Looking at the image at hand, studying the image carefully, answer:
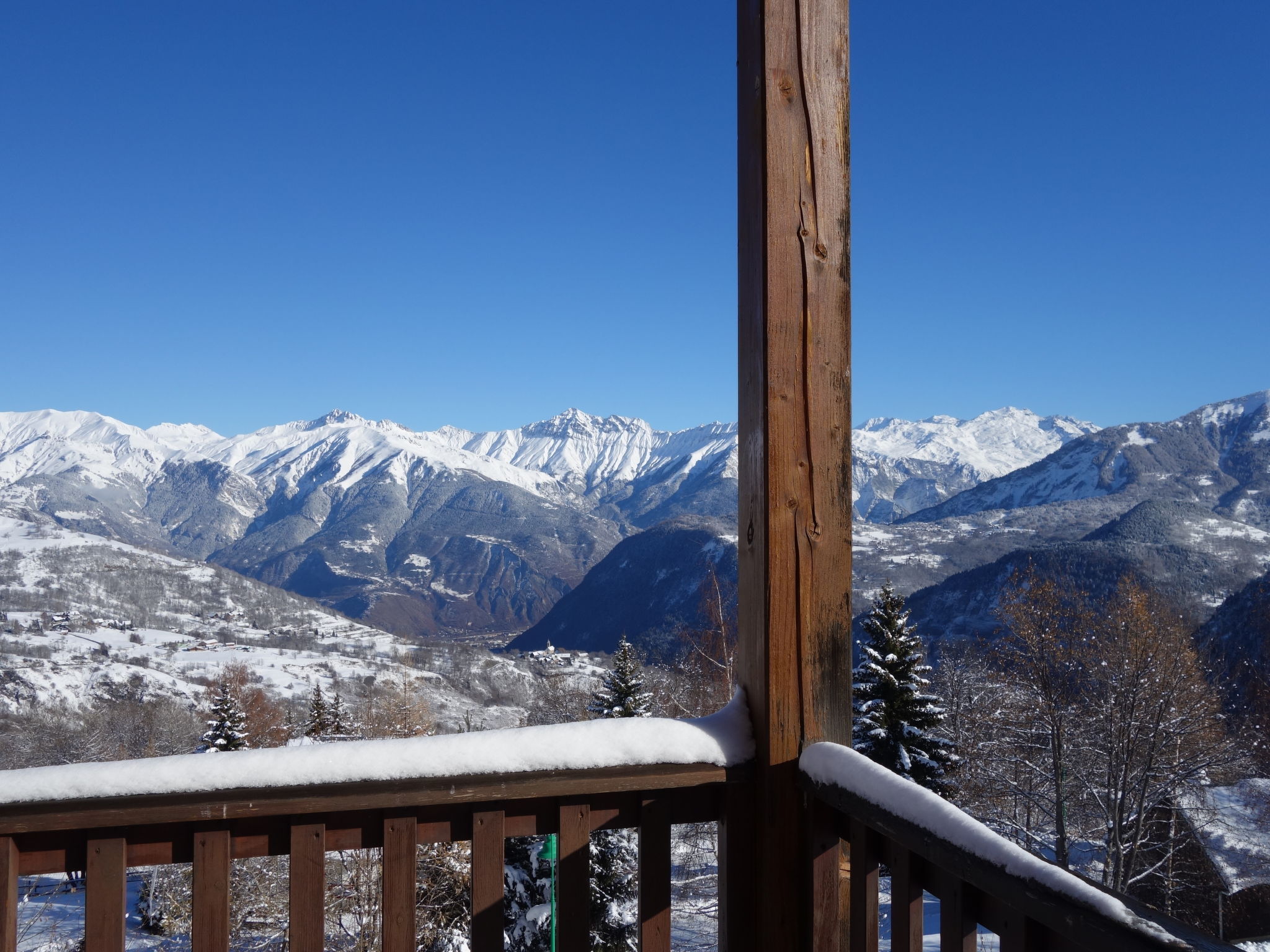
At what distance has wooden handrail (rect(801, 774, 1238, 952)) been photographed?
2.18ft

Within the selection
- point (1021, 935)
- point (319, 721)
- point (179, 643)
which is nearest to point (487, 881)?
point (1021, 935)

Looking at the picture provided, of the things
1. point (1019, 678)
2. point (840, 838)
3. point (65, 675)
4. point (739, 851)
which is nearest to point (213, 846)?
point (739, 851)

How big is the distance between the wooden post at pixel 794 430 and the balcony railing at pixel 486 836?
0.05 metres

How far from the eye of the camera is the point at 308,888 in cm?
118

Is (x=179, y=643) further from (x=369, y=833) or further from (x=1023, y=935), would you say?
(x=1023, y=935)

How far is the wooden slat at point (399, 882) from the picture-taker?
1.18 meters

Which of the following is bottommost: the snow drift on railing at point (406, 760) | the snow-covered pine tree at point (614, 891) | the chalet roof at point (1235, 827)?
the chalet roof at point (1235, 827)

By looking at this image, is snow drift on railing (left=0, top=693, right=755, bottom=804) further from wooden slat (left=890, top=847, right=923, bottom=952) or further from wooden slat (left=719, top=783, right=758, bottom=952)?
wooden slat (left=890, top=847, right=923, bottom=952)

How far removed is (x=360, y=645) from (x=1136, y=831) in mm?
83167

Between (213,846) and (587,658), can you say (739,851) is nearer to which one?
(213,846)

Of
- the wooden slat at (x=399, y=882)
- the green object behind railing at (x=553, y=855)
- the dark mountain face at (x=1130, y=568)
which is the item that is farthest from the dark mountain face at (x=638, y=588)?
the wooden slat at (x=399, y=882)

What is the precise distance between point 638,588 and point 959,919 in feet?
427

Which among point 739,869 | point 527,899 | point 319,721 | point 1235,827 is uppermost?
→ point 739,869

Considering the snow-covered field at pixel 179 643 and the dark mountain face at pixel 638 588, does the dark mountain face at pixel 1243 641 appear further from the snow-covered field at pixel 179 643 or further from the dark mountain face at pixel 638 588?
the dark mountain face at pixel 638 588
